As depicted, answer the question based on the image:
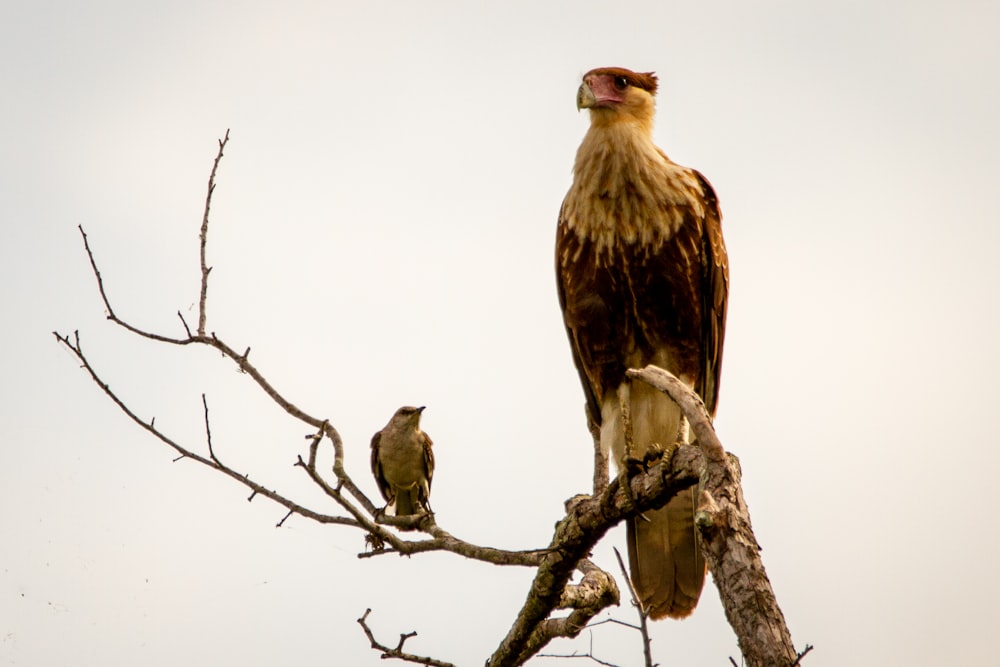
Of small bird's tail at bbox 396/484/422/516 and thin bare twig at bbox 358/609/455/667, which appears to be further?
small bird's tail at bbox 396/484/422/516

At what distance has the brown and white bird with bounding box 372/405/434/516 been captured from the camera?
8102 mm

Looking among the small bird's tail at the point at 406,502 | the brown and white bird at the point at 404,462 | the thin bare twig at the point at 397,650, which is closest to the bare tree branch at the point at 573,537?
the thin bare twig at the point at 397,650

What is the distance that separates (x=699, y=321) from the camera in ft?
16.5

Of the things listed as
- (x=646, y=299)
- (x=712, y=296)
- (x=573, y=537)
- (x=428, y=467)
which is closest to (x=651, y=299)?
(x=646, y=299)

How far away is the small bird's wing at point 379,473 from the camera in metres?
8.20

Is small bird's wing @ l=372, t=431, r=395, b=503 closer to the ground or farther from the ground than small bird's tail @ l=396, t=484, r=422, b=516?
farther from the ground

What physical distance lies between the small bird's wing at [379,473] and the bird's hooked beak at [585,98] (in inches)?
141

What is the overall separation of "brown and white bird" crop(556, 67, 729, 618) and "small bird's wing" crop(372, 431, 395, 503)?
319 cm

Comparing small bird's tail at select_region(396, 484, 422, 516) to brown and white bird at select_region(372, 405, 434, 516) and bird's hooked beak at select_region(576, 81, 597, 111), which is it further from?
bird's hooked beak at select_region(576, 81, 597, 111)

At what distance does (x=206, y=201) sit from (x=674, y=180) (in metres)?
2.15

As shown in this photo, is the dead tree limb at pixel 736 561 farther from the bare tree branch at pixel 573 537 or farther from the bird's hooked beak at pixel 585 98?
the bird's hooked beak at pixel 585 98

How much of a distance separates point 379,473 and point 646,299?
12.8ft

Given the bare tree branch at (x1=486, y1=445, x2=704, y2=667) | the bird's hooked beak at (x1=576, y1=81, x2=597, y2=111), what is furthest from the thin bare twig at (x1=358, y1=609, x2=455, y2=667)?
the bird's hooked beak at (x1=576, y1=81, x2=597, y2=111)

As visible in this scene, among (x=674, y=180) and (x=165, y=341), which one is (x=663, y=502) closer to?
(x=674, y=180)
